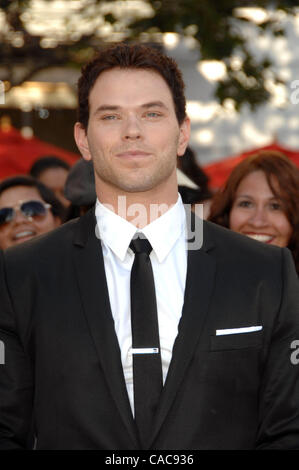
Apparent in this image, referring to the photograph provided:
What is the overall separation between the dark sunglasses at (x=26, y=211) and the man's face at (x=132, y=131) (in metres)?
2.07

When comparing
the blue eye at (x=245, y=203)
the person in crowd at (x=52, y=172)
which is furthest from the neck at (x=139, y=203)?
the person in crowd at (x=52, y=172)

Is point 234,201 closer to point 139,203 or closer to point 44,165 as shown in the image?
point 139,203

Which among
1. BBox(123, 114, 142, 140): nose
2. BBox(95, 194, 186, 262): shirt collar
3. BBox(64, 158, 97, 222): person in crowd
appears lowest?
BBox(95, 194, 186, 262): shirt collar

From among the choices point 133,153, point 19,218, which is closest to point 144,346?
point 133,153

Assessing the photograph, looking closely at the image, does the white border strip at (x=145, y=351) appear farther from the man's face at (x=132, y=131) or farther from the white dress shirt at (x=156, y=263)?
the man's face at (x=132, y=131)

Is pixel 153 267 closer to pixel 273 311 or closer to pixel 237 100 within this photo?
pixel 273 311

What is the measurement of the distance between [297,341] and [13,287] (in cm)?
91

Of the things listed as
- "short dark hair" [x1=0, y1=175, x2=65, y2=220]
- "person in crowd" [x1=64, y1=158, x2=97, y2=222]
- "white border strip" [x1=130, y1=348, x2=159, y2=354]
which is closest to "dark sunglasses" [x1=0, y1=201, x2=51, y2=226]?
"short dark hair" [x1=0, y1=175, x2=65, y2=220]

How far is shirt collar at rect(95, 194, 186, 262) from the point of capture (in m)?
2.70

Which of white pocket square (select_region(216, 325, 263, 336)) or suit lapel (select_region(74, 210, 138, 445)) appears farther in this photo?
white pocket square (select_region(216, 325, 263, 336))

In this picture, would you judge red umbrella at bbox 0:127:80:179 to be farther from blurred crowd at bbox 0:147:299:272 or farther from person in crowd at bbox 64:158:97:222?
person in crowd at bbox 64:158:97:222

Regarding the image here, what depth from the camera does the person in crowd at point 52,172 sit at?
689 centimetres

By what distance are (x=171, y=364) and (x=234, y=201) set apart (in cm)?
220

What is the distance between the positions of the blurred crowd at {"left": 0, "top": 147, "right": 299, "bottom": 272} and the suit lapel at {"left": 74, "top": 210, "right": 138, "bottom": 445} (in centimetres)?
142
